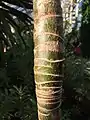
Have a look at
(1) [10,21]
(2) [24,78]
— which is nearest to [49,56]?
(2) [24,78]

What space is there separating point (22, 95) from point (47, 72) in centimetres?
208

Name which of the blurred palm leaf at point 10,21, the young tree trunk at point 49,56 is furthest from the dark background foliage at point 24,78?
the young tree trunk at point 49,56

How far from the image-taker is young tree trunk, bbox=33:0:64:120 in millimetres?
1881

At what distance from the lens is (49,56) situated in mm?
1880

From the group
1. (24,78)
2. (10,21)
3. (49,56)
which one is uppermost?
(10,21)

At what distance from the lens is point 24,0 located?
5.48 m

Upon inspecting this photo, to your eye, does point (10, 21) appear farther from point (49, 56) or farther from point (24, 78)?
point (49, 56)

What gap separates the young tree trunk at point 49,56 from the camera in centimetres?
188

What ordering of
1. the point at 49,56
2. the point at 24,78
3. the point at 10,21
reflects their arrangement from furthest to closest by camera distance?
the point at 10,21, the point at 24,78, the point at 49,56

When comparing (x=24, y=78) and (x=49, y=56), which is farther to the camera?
(x=24, y=78)

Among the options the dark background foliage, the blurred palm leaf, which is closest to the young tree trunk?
the dark background foliage

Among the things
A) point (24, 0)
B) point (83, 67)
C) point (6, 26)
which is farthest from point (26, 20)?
point (83, 67)

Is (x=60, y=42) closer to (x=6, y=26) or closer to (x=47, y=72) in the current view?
(x=47, y=72)

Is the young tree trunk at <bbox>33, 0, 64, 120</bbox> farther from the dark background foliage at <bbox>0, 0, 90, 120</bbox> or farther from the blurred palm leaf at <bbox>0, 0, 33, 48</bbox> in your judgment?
the blurred palm leaf at <bbox>0, 0, 33, 48</bbox>
